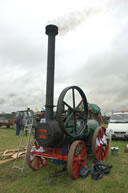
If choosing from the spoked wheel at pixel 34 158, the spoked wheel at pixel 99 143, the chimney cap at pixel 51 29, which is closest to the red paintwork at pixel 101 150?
the spoked wheel at pixel 99 143

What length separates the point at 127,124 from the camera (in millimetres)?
7703

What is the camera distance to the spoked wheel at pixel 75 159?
2.98 metres

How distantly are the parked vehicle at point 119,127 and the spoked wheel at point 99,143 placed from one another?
2553 millimetres

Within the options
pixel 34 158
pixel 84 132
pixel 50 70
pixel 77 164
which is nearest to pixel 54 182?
pixel 77 164

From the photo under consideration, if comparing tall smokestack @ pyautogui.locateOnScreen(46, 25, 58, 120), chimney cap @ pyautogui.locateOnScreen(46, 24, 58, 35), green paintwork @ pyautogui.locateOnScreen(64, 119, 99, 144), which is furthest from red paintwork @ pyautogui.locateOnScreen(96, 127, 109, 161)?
chimney cap @ pyautogui.locateOnScreen(46, 24, 58, 35)

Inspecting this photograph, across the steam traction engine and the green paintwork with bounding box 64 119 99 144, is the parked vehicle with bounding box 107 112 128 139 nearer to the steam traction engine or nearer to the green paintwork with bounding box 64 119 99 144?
the green paintwork with bounding box 64 119 99 144

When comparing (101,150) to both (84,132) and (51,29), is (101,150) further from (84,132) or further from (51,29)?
(51,29)

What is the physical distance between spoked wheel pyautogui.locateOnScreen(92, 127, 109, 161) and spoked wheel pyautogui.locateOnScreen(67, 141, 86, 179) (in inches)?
24.7

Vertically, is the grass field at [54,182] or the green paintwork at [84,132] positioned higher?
the green paintwork at [84,132]

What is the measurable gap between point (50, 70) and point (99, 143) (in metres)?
2.47

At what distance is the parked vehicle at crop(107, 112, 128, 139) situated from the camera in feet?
24.5

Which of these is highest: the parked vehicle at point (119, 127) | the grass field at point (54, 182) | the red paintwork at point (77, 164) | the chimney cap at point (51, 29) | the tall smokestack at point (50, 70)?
the chimney cap at point (51, 29)

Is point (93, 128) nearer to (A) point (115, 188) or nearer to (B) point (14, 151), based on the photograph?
(A) point (115, 188)

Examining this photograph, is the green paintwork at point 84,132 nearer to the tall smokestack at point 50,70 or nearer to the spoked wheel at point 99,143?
the spoked wheel at point 99,143
